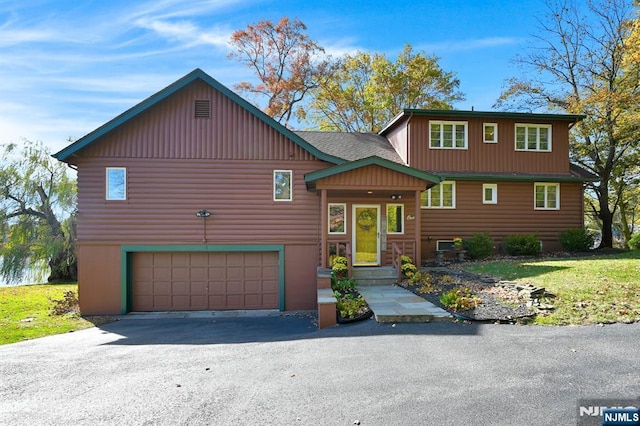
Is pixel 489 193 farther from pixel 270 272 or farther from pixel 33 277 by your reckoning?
pixel 33 277

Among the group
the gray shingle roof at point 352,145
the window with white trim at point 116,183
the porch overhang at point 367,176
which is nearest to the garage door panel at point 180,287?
the window with white trim at point 116,183

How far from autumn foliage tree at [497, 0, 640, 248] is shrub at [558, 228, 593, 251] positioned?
14.2ft

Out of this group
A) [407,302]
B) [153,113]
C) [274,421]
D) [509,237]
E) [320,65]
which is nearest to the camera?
[274,421]

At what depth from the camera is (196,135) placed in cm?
1214

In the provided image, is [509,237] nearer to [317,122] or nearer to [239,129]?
[239,129]

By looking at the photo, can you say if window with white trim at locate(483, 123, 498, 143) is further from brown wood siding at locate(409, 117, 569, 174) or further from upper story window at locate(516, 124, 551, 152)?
upper story window at locate(516, 124, 551, 152)

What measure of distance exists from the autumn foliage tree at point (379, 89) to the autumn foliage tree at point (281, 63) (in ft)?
3.77

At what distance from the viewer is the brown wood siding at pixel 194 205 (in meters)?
11.8

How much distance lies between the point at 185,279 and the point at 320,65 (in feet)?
64.9

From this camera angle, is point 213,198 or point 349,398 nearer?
point 349,398

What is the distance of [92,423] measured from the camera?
3871mm

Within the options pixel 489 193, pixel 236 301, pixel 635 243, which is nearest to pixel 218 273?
pixel 236 301

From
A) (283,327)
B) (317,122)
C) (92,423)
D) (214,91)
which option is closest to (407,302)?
(283,327)

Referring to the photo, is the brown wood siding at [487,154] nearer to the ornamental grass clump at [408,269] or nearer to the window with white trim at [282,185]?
the ornamental grass clump at [408,269]
